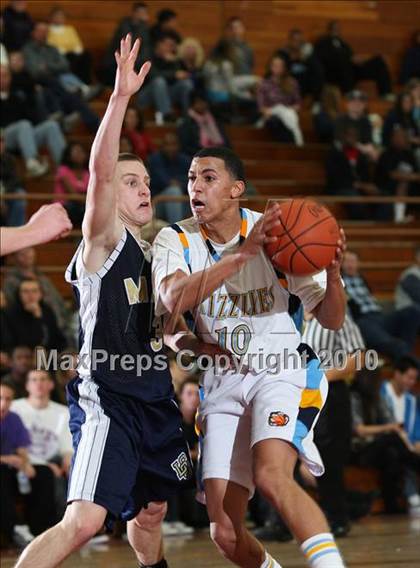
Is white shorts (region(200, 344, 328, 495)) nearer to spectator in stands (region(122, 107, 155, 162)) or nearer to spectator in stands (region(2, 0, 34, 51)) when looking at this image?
spectator in stands (region(122, 107, 155, 162))

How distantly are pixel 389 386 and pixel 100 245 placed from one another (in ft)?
22.8

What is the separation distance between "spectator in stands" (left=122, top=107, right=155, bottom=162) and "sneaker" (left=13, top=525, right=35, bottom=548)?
602cm

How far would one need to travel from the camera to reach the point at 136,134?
46.6ft

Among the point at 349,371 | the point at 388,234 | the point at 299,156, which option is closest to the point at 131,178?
the point at 349,371

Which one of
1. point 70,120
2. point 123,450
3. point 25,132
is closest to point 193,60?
point 70,120

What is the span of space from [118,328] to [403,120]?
1236cm

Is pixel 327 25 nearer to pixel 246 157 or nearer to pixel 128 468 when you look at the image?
pixel 246 157

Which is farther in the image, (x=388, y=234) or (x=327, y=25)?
(x=327, y=25)

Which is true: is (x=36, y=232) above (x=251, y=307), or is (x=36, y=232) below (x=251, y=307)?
above

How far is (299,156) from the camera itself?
16750mm

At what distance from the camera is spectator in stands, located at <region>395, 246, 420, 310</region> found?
44.3 ft

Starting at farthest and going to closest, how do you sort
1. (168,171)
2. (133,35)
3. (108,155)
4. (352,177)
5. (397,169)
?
(397,169), (133,35), (352,177), (168,171), (108,155)

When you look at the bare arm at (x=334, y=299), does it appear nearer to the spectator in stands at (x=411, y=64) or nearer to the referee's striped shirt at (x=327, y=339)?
the referee's striped shirt at (x=327, y=339)

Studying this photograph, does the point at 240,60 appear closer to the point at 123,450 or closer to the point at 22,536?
the point at 22,536
